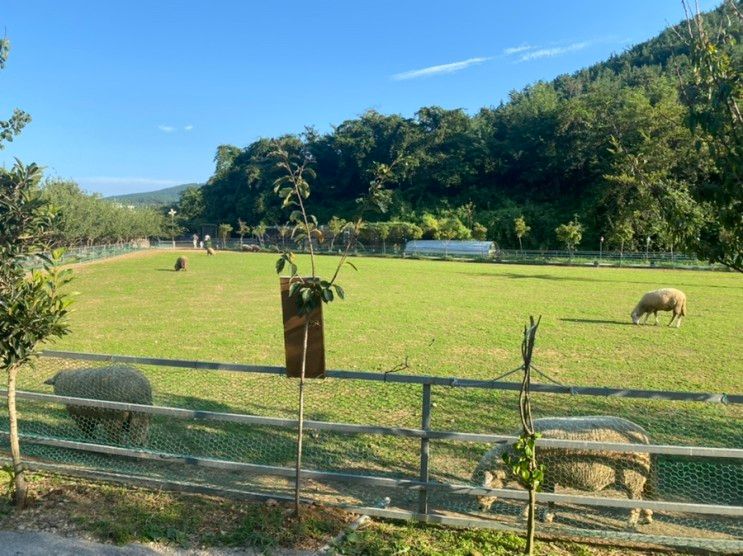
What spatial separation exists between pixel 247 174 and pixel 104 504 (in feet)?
347

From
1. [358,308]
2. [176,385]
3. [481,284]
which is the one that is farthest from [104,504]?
[481,284]

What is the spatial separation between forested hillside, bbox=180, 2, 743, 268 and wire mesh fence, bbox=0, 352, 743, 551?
34690 millimetres

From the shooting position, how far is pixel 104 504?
4.82 m

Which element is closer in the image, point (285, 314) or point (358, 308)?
point (285, 314)

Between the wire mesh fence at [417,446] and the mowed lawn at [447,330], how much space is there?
1.54 metres

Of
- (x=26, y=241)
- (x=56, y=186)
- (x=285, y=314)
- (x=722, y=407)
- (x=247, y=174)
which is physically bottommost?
(x=722, y=407)

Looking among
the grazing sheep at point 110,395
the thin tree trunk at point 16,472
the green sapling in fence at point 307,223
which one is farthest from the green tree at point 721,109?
the grazing sheep at point 110,395

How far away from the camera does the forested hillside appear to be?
206 ft

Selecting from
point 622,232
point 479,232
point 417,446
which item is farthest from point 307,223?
point 479,232

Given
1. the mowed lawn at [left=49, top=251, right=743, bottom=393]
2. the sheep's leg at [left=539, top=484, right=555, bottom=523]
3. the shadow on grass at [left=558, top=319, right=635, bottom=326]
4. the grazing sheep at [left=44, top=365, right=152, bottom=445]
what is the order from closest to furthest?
the sheep's leg at [left=539, top=484, right=555, bottom=523] → the grazing sheep at [left=44, top=365, right=152, bottom=445] → the mowed lawn at [left=49, top=251, right=743, bottom=393] → the shadow on grass at [left=558, top=319, right=635, bottom=326]

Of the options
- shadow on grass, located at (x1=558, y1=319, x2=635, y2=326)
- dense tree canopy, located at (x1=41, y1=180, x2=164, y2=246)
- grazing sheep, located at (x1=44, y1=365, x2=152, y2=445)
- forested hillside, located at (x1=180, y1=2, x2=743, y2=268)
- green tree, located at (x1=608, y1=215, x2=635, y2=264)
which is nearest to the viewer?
grazing sheep, located at (x1=44, y1=365, x2=152, y2=445)

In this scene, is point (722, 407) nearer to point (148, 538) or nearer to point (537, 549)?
point (537, 549)

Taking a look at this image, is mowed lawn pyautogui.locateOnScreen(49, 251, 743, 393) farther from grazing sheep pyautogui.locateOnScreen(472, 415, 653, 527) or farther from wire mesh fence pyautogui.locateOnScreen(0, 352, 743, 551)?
grazing sheep pyautogui.locateOnScreen(472, 415, 653, 527)

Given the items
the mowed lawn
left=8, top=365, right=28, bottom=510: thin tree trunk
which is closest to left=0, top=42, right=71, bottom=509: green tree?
left=8, top=365, right=28, bottom=510: thin tree trunk
